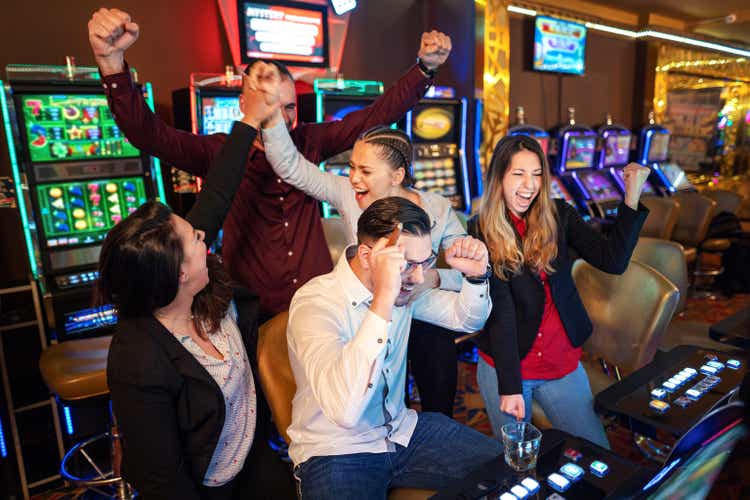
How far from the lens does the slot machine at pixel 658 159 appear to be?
6543mm

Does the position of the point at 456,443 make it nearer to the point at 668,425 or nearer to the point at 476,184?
the point at 668,425

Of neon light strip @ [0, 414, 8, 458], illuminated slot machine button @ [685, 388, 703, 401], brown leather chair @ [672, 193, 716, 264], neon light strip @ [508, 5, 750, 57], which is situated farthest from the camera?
neon light strip @ [508, 5, 750, 57]

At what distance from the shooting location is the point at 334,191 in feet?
6.61

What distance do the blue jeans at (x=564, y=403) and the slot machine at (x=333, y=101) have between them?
195cm

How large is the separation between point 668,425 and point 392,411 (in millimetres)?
664

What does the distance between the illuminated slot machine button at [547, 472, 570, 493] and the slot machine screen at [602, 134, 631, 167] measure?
18.5ft

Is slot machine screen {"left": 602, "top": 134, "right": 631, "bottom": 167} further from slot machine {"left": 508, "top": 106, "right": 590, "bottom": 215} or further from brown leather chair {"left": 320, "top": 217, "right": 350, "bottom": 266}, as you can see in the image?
brown leather chair {"left": 320, "top": 217, "right": 350, "bottom": 266}

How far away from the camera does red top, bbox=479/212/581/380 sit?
5.89 feet

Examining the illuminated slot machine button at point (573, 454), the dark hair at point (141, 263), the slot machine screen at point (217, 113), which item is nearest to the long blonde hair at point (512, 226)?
the illuminated slot machine button at point (573, 454)

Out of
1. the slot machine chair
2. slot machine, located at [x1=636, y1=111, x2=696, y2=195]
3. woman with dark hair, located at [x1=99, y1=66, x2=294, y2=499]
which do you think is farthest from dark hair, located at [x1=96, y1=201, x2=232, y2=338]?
slot machine, located at [x1=636, y1=111, x2=696, y2=195]

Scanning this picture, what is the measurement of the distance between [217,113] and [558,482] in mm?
2648

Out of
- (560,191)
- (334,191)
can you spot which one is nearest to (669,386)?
(334,191)

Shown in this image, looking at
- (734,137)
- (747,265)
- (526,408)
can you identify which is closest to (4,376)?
(526,408)

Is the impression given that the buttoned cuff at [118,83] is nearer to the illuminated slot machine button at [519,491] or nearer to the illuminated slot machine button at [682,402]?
the illuminated slot machine button at [519,491]
